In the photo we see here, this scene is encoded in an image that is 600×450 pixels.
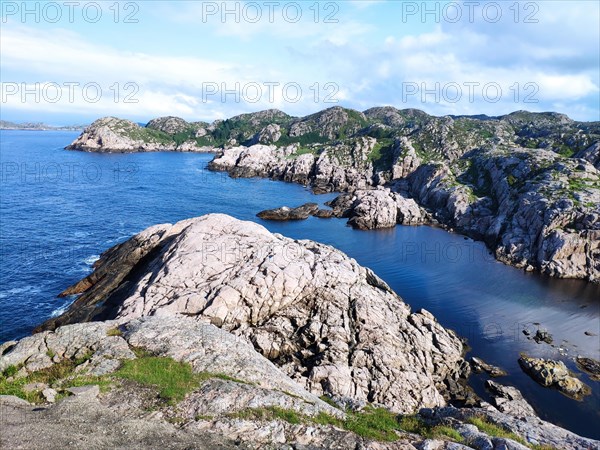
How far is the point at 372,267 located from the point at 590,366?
3889 centimetres

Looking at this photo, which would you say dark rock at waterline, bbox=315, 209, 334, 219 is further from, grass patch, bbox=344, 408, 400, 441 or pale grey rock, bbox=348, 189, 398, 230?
grass patch, bbox=344, 408, 400, 441

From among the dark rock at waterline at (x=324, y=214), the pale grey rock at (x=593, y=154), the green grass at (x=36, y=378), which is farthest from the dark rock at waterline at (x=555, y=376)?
the pale grey rock at (x=593, y=154)

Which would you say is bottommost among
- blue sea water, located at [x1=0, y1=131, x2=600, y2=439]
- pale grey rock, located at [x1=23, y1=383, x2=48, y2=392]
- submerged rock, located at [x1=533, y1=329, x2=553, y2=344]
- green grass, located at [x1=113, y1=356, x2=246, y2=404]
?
submerged rock, located at [x1=533, y1=329, x2=553, y2=344]

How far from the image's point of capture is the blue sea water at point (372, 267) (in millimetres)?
50438

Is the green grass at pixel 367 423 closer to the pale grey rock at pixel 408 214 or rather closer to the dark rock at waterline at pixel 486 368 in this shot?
the dark rock at waterline at pixel 486 368

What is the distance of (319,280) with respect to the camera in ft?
157

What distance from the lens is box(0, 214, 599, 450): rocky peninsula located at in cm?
1975

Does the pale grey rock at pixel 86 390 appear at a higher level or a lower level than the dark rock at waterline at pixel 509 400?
higher

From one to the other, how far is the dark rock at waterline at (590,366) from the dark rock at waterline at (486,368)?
10.9 metres

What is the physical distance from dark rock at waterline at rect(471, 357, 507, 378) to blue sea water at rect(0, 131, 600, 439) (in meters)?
1.28

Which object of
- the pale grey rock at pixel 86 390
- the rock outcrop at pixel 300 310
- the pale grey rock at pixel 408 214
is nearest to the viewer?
the pale grey rock at pixel 86 390

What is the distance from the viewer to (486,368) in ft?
154

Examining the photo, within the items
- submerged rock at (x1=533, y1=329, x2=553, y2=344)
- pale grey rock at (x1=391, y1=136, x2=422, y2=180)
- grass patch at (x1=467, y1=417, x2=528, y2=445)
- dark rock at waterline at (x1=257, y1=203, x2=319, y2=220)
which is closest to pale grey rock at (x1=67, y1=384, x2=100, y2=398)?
grass patch at (x1=467, y1=417, x2=528, y2=445)

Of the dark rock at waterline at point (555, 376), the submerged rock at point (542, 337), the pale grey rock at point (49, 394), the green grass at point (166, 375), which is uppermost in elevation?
the pale grey rock at point (49, 394)
